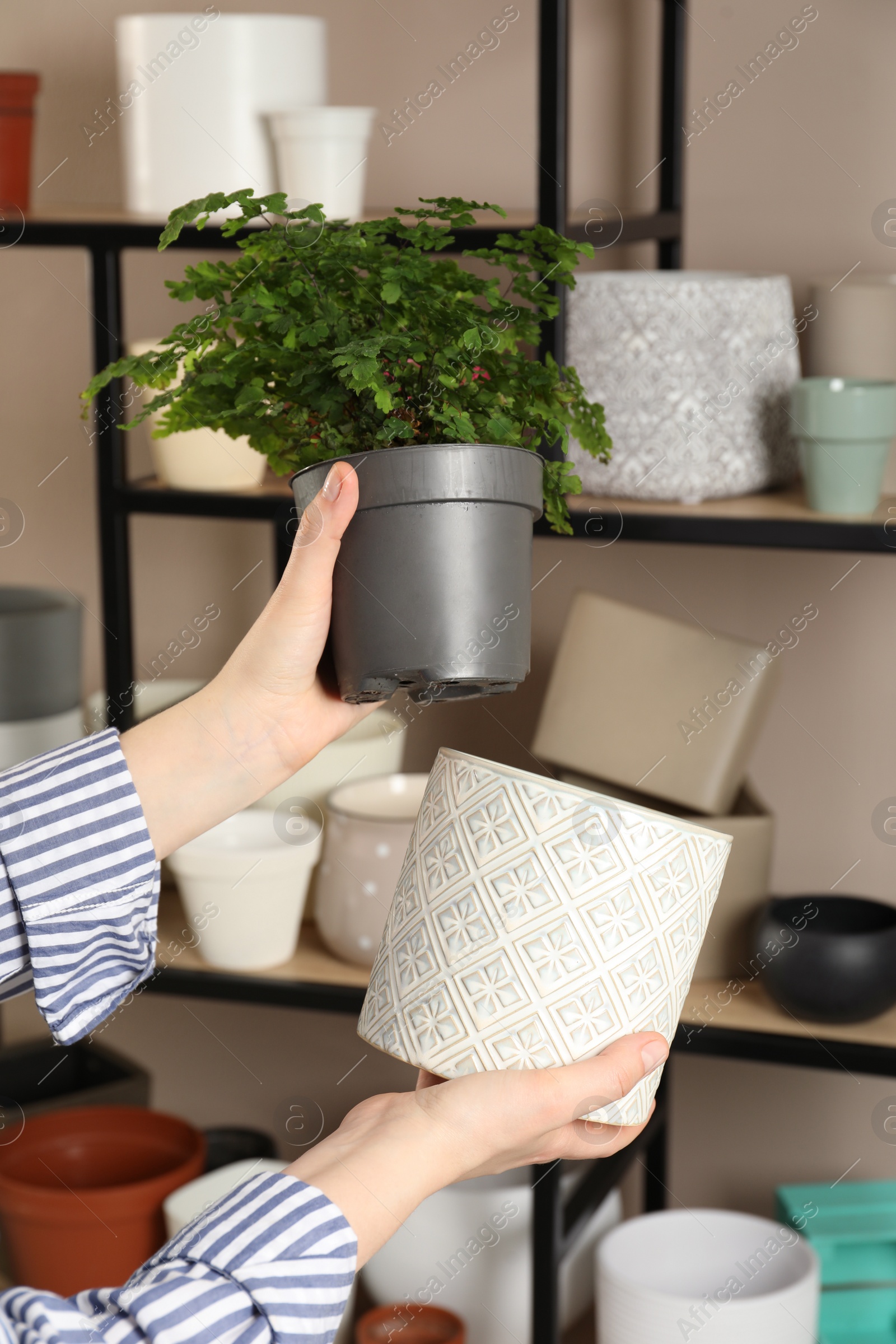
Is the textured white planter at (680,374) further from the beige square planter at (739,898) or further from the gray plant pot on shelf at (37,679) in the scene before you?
the gray plant pot on shelf at (37,679)

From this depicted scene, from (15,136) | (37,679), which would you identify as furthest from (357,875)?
(15,136)

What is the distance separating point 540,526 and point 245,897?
18.3 inches

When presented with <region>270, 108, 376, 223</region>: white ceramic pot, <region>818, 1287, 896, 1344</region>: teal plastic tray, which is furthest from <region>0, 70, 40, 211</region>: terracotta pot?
<region>818, 1287, 896, 1344</region>: teal plastic tray

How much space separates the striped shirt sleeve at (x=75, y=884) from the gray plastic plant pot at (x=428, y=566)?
0.16 meters

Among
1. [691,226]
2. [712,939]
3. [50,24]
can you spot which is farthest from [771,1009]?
[50,24]

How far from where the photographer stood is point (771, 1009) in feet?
4.14

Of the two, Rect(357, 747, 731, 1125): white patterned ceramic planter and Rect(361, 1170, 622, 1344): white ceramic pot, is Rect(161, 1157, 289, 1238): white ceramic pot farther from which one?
Rect(357, 747, 731, 1125): white patterned ceramic planter

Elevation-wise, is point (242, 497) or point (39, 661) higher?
point (242, 497)

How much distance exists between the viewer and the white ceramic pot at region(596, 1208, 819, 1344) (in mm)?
1190

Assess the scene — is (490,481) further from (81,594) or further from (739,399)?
(81,594)

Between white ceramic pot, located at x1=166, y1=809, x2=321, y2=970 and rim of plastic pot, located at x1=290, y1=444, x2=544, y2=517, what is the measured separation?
2.09 ft

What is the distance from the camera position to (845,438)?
112 cm

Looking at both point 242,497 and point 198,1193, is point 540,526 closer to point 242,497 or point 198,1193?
point 242,497

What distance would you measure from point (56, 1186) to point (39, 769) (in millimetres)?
951
